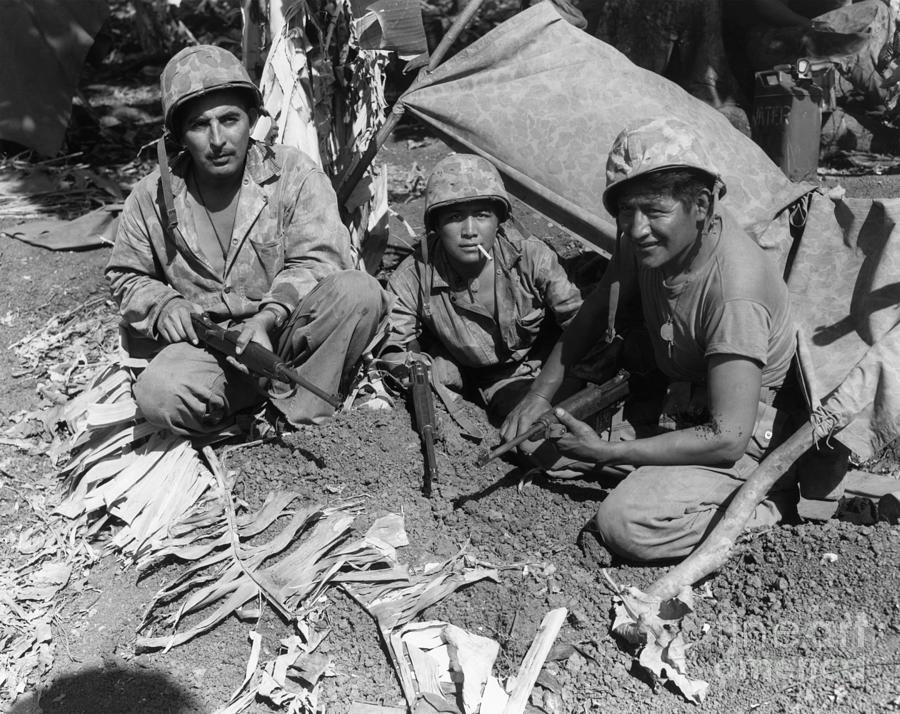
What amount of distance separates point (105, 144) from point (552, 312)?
5.07 meters

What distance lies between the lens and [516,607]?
344cm

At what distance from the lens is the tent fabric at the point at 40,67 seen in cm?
753

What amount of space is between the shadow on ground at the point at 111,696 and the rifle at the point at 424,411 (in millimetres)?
1283

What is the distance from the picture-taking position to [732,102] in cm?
780

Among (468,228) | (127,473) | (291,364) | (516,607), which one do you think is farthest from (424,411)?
(127,473)

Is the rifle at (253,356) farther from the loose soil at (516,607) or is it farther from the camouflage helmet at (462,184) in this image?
the camouflage helmet at (462,184)

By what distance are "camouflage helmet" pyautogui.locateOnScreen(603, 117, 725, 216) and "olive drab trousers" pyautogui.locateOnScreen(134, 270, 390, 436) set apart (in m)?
1.42

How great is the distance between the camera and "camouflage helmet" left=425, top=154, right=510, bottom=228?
4.44 metres

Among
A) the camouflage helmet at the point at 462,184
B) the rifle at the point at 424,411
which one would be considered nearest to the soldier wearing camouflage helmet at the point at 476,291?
the camouflage helmet at the point at 462,184

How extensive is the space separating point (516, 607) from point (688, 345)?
113cm

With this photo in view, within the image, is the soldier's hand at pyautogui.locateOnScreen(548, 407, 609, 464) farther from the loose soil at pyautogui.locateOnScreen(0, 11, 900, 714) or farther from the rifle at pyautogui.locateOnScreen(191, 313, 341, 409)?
the rifle at pyautogui.locateOnScreen(191, 313, 341, 409)

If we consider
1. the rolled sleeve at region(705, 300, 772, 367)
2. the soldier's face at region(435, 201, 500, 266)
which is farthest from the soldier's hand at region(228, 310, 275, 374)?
the rolled sleeve at region(705, 300, 772, 367)

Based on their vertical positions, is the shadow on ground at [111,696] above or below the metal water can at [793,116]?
below

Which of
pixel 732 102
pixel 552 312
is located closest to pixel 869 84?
pixel 732 102
